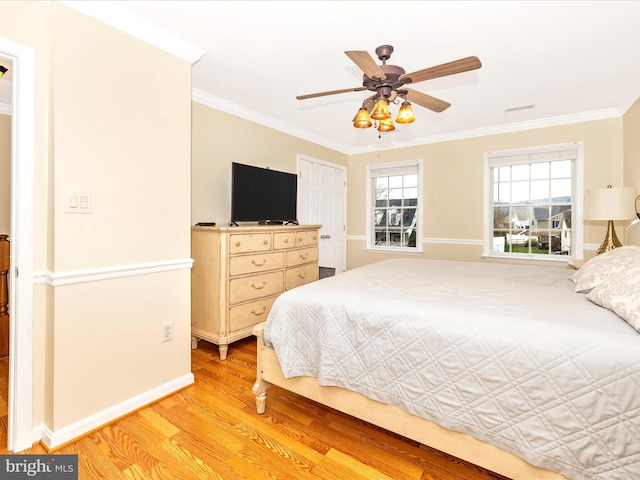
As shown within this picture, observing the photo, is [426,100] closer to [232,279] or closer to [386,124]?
[386,124]

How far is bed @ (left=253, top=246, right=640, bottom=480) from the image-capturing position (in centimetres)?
117

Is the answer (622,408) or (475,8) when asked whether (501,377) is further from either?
(475,8)

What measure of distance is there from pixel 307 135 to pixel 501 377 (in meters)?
3.88

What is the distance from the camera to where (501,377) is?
4.28 ft

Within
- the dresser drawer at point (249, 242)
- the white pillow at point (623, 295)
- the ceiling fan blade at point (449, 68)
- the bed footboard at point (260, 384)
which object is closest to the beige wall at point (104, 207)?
the dresser drawer at point (249, 242)

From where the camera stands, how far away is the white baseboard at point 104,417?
1712 mm

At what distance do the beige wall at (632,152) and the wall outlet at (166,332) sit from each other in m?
4.20

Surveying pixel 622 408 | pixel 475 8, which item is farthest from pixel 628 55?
pixel 622 408

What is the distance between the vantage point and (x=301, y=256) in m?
3.62

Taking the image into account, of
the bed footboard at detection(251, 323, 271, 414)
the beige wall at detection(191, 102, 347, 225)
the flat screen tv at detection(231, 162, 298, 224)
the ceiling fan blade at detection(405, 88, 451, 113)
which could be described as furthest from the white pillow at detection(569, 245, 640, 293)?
the beige wall at detection(191, 102, 347, 225)

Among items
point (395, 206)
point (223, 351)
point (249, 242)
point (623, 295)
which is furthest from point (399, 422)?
point (395, 206)

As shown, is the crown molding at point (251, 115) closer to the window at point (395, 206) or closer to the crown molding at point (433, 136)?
the crown molding at point (433, 136)

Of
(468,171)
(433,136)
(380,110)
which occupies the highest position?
(433,136)

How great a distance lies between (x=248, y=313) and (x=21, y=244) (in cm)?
172
